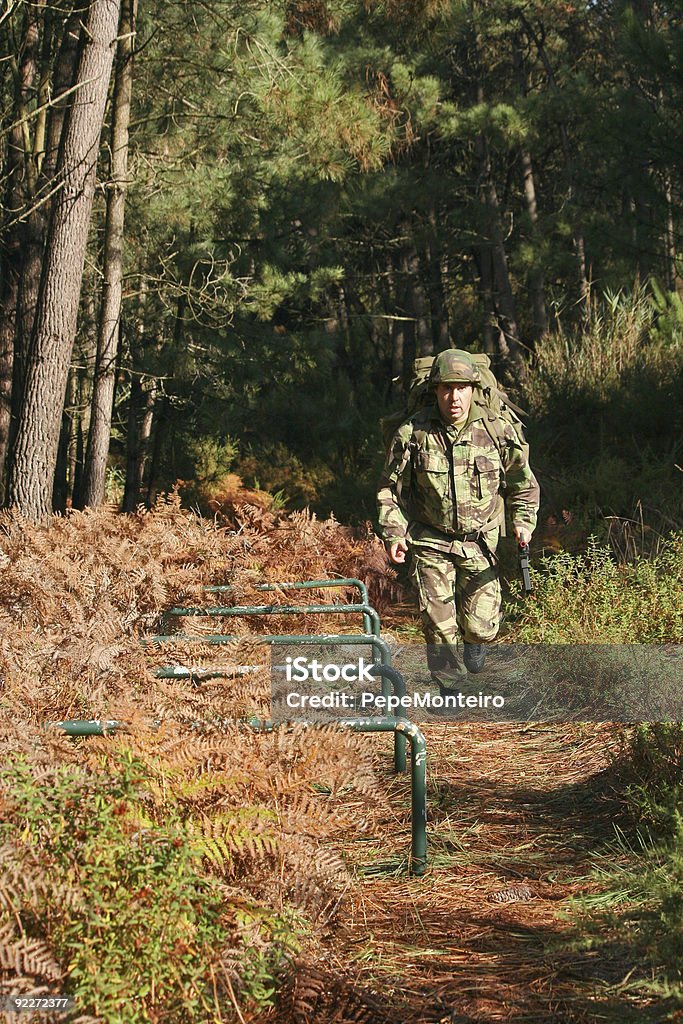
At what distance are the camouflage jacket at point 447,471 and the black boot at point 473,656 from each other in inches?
26.7

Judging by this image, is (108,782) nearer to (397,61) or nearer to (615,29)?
(397,61)

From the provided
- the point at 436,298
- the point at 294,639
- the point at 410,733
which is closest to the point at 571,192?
the point at 436,298

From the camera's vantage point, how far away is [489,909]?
3.94 metres

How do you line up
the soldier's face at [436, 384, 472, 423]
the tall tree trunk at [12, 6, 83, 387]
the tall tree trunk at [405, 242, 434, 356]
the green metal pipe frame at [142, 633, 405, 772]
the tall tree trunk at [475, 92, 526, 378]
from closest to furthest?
1. the green metal pipe frame at [142, 633, 405, 772]
2. the soldier's face at [436, 384, 472, 423]
3. the tall tree trunk at [12, 6, 83, 387]
4. the tall tree trunk at [475, 92, 526, 378]
5. the tall tree trunk at [405, 242, 434, 356]

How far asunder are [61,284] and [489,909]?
704cm

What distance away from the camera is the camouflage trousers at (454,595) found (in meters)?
6.47

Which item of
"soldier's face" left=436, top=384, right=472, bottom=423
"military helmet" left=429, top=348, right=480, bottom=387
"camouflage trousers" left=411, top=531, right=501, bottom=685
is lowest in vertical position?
"camouflage trousers" left=411, top=531, right=501, bottom=685

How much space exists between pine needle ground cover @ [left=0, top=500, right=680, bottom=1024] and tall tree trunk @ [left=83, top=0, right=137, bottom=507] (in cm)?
708

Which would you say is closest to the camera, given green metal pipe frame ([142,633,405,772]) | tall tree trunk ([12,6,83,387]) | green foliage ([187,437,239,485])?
green metal pipe frame ([142,633,405,772])

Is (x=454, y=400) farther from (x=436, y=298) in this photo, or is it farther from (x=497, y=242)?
(x=436, y=298)

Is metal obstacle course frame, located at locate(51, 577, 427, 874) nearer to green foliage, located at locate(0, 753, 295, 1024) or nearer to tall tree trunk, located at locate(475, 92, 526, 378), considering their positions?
green foliage, located at locate(0, 753, 295, 1024)

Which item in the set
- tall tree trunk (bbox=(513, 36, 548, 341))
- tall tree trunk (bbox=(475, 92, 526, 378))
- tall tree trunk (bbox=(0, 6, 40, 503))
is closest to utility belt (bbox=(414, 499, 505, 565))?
tall tree trunk (bbox=(0, 6, 40, 503))

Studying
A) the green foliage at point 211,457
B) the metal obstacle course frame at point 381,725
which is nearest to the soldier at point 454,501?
the metal obstacle course frame at point 381,725

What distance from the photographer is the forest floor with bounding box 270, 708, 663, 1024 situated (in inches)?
125
